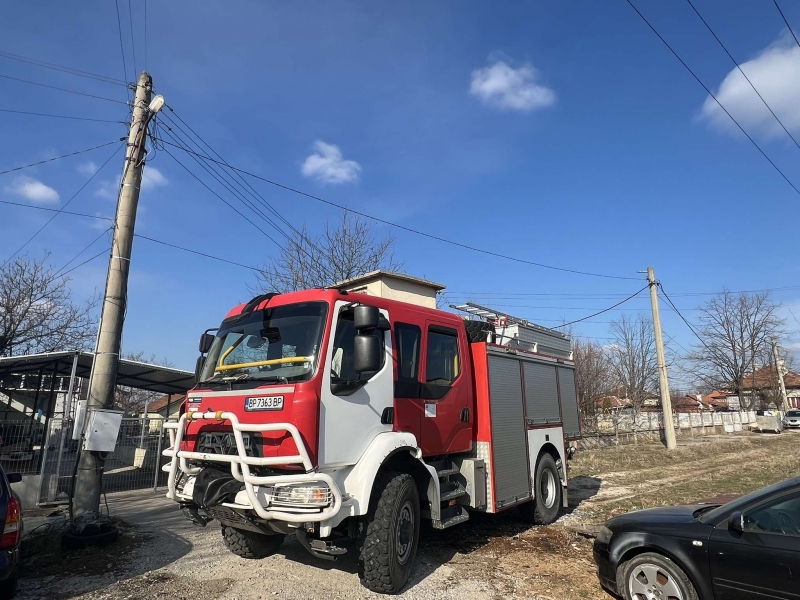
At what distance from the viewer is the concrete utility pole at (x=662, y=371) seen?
2089cm

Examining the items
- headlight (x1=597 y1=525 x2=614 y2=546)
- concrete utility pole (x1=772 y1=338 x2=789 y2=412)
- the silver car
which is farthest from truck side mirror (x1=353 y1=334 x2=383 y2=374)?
concrete utility pole (x1=772 y1=338 x2=789 y2=412)

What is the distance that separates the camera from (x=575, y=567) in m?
5.69

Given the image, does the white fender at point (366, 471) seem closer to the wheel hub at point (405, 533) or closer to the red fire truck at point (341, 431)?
the red fire truck at point (341, 431)

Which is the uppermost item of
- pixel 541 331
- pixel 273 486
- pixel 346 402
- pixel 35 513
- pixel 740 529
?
pixel 541 331

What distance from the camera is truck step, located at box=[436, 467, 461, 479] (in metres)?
5.79

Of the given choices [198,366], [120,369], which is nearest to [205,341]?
[198,366]

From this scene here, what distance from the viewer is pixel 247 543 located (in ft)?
18.9

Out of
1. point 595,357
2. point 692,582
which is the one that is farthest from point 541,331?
point 595,357

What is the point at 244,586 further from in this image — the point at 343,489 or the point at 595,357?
the point at 595,357

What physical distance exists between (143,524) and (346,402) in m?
5.28

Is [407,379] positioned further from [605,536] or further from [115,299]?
[115,299]

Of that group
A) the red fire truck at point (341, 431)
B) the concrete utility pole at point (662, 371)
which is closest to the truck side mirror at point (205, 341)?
the red fire truck at point (341, 431)

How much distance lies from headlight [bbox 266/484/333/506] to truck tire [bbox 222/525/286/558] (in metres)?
1.79

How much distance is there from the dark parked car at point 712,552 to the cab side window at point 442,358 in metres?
2.40
